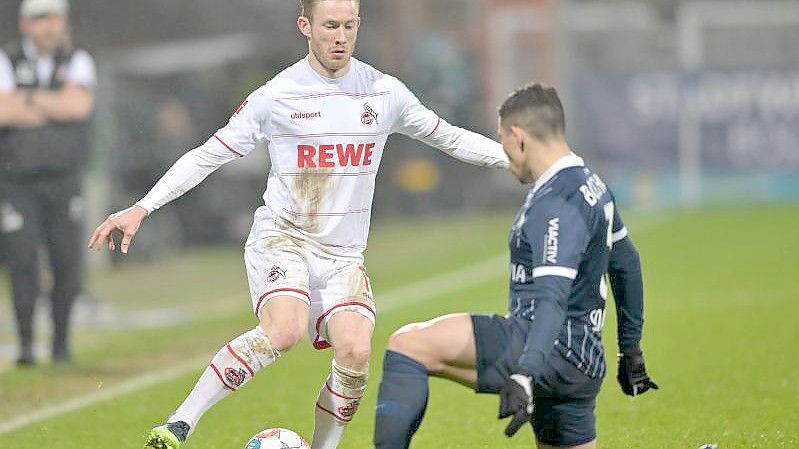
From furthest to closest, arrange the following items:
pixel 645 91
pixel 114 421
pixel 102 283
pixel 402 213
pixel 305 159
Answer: pixel 645 91 < pixel 402 213 < pixel 102 283 < pixel 114 421 < pixel 305 159

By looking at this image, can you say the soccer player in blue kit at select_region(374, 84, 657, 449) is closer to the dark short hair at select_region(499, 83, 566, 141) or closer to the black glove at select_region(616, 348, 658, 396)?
the dark short hair at select_region(499, 83, 566, 141)

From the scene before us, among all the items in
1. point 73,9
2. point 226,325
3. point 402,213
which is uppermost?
point 73,9

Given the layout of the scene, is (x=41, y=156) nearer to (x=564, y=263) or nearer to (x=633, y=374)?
(x=633, y=374)

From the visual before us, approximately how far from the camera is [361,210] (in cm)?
709

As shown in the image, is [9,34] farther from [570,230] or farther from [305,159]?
[570,230]

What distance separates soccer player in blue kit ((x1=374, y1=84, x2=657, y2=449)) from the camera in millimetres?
5746

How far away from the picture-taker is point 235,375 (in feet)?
21.9

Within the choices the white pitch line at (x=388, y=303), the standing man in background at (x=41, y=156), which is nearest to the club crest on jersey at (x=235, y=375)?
the white pitch line at (x=388, y=303)

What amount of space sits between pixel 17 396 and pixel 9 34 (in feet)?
36.9

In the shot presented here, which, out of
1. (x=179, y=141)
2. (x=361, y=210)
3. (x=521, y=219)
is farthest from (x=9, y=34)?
(x=521, y=219)

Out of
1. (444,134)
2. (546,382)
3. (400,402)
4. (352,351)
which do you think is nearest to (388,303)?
(444,134)

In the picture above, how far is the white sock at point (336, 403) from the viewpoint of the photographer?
675 cm

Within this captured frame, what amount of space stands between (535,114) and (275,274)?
150 centimetres

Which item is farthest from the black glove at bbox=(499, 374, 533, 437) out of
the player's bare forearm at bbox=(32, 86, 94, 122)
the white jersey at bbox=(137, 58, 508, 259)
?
the player's bare forearm at bbox=(32, 86, 94, 122)
